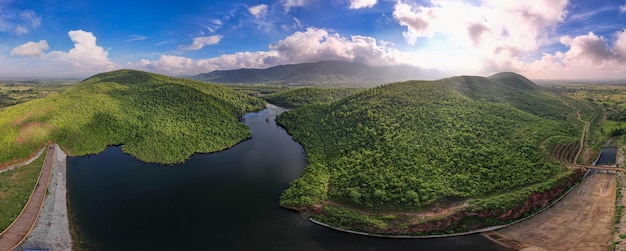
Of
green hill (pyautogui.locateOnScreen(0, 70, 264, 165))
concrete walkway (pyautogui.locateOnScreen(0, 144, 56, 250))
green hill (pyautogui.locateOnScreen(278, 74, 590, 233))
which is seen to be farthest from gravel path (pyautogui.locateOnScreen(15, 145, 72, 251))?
green hill (pyautogui.locateOnScreen(278, 74, 590, 233))

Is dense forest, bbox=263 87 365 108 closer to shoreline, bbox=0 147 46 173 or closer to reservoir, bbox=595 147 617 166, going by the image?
shoreline, bbox=0 147 46 173

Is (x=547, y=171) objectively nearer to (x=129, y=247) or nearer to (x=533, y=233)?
(x=533, y=233)

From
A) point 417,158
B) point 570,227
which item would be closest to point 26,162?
point 417,158

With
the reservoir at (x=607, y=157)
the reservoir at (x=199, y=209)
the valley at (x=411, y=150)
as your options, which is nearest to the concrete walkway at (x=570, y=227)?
the valley at (x=411, y=150)

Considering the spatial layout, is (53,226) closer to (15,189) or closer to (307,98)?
(15,189)

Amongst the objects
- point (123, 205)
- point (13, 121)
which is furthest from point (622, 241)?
point (13, 121)

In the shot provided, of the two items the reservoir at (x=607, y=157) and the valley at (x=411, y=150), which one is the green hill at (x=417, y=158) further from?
the reservoir at (x=607, y=157)
